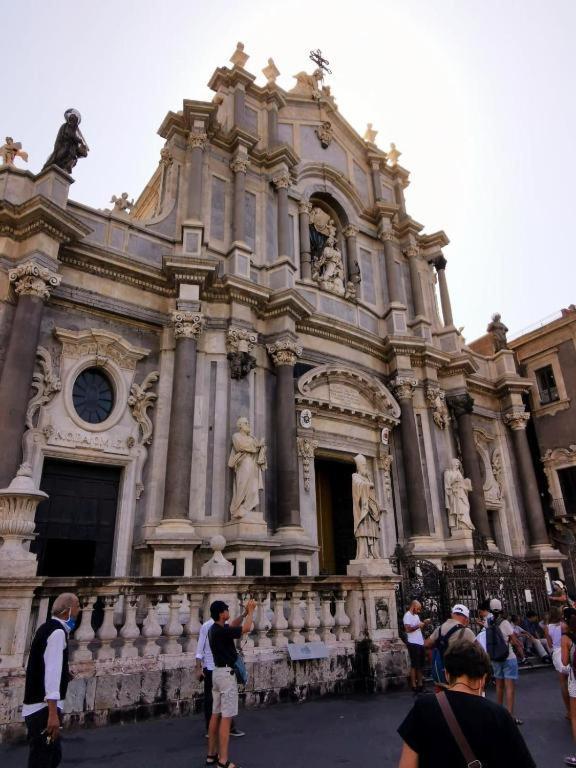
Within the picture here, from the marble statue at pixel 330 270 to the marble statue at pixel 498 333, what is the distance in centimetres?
810

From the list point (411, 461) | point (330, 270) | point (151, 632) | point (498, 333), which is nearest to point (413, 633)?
point (151, 632)

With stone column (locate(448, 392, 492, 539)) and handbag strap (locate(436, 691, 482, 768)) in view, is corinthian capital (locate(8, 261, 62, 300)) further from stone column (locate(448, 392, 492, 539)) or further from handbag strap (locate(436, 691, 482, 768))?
stone column (locate(448, 392, 492, 539))

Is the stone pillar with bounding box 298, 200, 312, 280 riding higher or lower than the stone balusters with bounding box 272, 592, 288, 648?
higher

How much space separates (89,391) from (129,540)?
3.40m

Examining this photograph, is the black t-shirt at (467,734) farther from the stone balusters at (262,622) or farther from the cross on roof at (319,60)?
the cross on roof at (319,60)

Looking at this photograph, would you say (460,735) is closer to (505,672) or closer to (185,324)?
(505,672)

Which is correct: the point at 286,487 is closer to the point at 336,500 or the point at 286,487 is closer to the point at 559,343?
the point at 336,500

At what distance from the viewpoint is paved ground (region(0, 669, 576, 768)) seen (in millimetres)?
5020

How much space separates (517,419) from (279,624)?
1605cm

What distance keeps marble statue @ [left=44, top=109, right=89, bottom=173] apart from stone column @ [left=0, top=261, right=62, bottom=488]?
3.10 meters

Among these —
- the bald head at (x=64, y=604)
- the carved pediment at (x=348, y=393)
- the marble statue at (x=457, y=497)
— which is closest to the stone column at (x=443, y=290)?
the carved pediment at (x=348, y=393)

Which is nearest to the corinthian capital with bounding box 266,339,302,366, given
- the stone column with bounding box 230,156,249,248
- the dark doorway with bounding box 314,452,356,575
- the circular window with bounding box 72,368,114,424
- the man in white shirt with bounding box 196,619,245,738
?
the stone column with bounding box 230,156,249,248

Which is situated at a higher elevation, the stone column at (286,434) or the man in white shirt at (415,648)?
the stone column at (286,434)

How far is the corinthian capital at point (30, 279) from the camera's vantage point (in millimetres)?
10906
